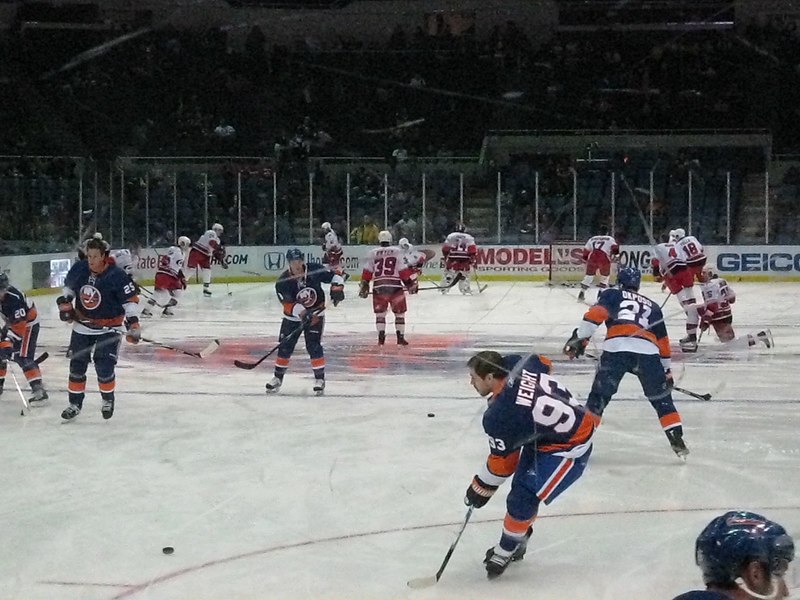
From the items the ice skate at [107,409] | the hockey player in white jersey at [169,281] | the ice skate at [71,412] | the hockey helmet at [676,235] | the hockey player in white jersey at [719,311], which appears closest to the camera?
the ice skate at [71,412]

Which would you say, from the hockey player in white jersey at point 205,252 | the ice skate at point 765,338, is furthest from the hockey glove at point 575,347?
the hockey player in white jersey at point 205,252

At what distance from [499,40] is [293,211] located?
5.91 m

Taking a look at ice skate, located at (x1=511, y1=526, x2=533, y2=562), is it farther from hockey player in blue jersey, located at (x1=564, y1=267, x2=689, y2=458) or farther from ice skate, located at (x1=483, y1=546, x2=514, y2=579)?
hockey player in blue jersey, located at (x1=564, y1=267, x2=689, y2=458)

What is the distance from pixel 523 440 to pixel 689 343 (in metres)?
6.43

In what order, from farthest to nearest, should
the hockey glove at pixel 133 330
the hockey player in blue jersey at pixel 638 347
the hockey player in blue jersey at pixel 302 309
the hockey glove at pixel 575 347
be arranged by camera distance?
the hockey player in blue jersey at pixel 302 309 < the hockey glove at pixel 133 330 < the hockey player in blue jersey at pixel 638 347 < the hockey glove at pixel 575 347

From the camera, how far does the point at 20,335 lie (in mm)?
6867

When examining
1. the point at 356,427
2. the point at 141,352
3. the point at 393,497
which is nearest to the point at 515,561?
the point at 393,497

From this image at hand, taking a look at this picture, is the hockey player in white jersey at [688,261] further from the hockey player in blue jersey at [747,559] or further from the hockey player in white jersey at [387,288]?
the hockey player in blue jersey at [747,559]

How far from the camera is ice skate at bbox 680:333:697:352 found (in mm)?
9375

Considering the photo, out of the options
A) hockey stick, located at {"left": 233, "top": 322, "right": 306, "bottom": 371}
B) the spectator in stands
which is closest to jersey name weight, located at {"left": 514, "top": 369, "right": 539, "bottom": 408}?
hockey stick, located at {"left": 233, "top": 322, "right": 306, "bottom": 371}

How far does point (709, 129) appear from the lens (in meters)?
19.9

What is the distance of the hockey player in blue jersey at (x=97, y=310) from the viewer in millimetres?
6125

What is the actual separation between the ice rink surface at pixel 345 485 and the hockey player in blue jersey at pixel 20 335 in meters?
0.23

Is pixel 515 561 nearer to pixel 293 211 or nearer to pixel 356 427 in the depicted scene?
pixel 356 427
